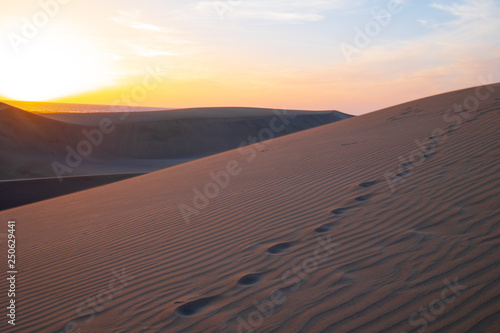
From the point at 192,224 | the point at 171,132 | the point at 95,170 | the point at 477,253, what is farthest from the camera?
the point at 171,132

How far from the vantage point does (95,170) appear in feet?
83.9

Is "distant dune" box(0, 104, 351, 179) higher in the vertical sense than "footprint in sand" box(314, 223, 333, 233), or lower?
higher

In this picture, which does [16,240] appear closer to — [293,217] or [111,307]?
[111,307]

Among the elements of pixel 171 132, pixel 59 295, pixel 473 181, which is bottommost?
pixel 473 181

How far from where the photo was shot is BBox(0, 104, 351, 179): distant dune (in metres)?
24.8

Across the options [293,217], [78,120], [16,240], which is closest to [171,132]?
[78,120]

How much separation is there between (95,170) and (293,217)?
22.7 m
